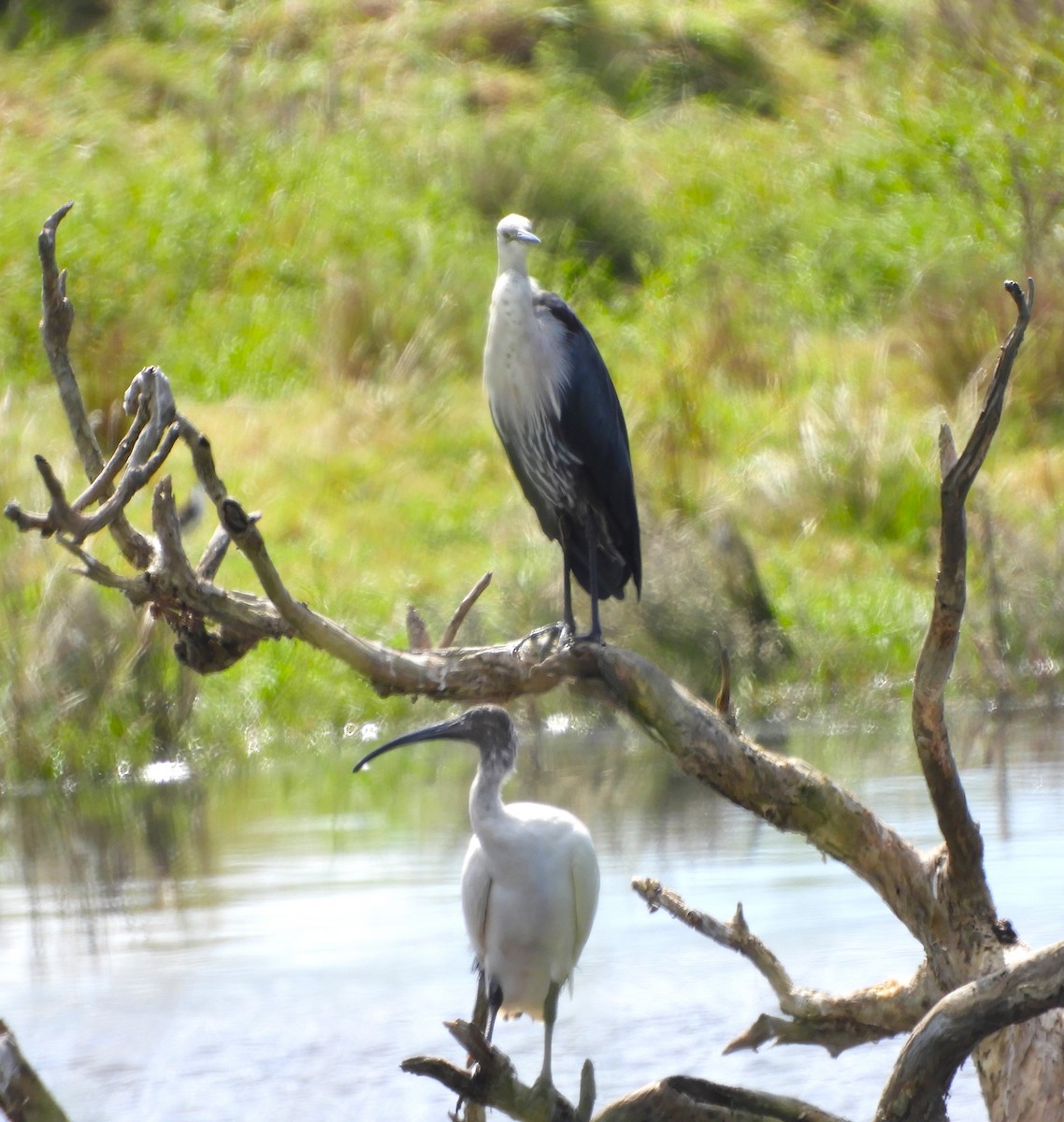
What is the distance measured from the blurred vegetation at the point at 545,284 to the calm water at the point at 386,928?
59 centimetres

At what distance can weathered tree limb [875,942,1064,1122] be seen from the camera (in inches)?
142

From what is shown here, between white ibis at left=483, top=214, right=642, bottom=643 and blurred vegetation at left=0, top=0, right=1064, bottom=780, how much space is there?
353 centimetres

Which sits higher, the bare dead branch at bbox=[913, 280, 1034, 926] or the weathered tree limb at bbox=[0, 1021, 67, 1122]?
the bare dead branch at bbox=[913, 280, 1034, 926]

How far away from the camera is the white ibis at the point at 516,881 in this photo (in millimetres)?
5086

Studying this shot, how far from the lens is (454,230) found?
16078 millimetres

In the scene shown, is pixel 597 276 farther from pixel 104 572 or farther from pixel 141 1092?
pixel 104 572

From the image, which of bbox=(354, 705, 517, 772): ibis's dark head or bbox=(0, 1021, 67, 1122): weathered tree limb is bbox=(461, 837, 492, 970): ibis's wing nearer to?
bbox=(354, 705, 517, 772): ibis's dark head

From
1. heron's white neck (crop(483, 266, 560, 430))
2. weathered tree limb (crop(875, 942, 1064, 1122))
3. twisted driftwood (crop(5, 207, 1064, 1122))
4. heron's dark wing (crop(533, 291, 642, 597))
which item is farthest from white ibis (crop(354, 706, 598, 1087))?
weathered tree limb (crop(875, 942, 1064, 1122))

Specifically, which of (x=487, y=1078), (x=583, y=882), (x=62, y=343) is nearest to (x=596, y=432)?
(x=583, y=882)

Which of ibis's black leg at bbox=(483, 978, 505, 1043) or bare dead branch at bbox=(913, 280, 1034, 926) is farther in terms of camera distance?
ibis's black leg at bbox=(483, 978, 505, 1043)

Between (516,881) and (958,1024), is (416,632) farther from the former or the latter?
(958,1024)

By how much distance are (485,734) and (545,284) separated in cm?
1008

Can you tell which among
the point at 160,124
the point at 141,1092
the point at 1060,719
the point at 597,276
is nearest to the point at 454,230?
the point at 597,276

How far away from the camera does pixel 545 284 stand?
1494cm
